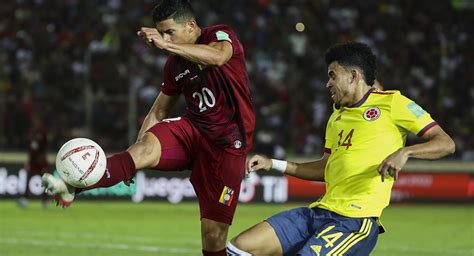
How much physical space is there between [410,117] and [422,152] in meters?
0.36

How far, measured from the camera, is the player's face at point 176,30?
783cm

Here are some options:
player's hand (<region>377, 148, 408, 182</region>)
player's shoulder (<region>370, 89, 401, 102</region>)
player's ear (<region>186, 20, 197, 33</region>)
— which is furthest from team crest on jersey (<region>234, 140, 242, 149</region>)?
player's hand (<region>377, 148, 408, 182</region>)

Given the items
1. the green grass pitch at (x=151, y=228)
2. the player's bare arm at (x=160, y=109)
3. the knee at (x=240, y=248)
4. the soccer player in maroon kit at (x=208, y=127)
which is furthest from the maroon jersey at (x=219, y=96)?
the green grass pitch at (x=151, y=228)

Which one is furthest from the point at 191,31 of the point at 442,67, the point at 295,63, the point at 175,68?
the point at 442,67

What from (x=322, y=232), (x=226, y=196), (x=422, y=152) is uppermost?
(x=422, y=152)

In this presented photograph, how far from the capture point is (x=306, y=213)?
6.79 meters

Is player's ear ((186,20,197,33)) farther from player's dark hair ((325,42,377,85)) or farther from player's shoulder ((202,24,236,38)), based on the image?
player's dark hair ((325,42,377,85))

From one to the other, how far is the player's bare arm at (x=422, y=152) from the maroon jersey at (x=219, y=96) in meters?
2.32

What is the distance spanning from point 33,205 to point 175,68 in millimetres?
13598

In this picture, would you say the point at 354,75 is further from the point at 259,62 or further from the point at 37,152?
the point at 259,62

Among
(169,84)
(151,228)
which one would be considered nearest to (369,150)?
(169,84)

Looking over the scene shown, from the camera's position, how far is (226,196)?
334 inches

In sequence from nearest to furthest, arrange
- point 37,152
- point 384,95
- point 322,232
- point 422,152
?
point 422,152 → point 322,232 → point 384,95 → point 37,152

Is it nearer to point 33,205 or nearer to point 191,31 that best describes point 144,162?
point 191,31
